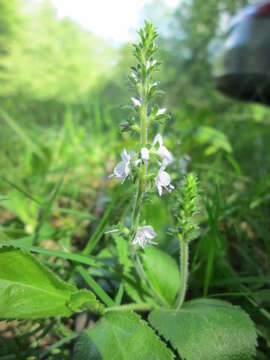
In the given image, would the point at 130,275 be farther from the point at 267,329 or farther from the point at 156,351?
the point at 267,329

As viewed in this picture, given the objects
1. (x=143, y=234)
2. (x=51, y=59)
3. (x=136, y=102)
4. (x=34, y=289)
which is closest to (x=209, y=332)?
(x=143, y=234)

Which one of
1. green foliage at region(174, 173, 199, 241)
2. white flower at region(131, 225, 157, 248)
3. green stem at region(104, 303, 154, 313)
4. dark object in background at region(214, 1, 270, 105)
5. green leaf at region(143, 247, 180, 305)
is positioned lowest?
green stem at region(104, 303, 154, 313)

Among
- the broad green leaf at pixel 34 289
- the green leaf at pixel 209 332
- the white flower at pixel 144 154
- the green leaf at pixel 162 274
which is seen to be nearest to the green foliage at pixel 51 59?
the green leaf at pixel 162 274

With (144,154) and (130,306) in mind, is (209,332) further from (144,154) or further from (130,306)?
(144,154)

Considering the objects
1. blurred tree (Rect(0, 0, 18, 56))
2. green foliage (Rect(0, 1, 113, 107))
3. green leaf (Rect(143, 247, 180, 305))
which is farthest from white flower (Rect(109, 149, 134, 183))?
blurred tree (Rect(0, 0, 18, 56))

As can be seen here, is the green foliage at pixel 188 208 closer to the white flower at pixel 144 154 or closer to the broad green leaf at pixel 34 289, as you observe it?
the white flower at pixel 144 154

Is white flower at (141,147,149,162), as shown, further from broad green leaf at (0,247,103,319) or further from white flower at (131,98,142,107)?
broad green leaf at (0,247,103,319)

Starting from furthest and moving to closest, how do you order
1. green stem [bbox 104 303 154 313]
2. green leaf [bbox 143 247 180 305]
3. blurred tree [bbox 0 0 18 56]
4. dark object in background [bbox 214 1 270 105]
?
blurred tree [bbox 0 0 18 56]
dark object in background [bbox 214 1 270 105]
green leaf [bbox 143 247 180 305]
green stem [bbox 104 303 154 313]
